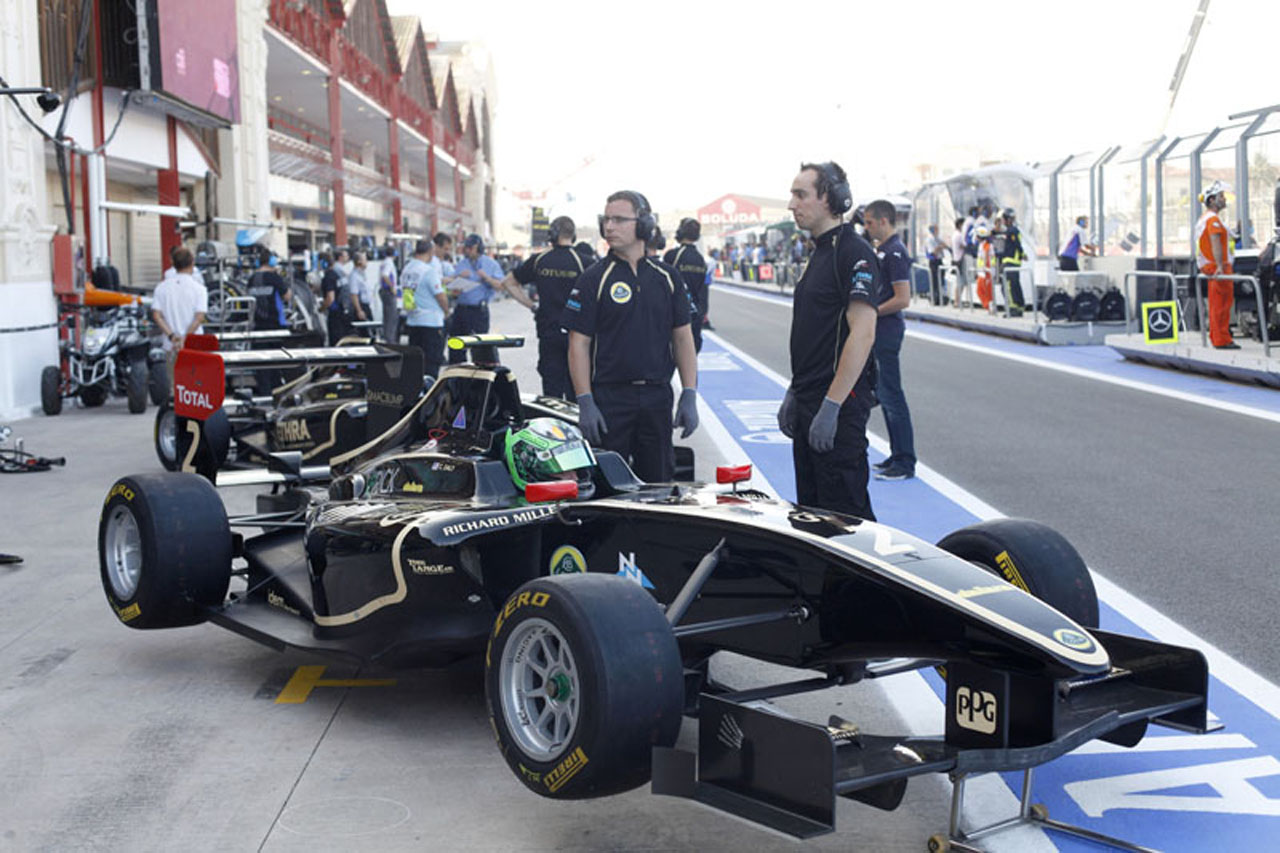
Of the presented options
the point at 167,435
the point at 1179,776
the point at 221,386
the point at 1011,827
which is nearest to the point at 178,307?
the point at 167,435

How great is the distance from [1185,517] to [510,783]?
5711 millimetres

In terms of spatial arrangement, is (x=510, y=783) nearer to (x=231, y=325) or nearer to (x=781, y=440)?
(x=781, y=440)

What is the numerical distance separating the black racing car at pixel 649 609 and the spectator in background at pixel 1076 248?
21.3 metres

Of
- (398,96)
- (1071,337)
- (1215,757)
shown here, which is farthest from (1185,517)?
(398,96)

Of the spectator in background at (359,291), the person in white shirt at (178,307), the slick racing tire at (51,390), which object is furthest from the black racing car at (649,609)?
the spectator in background at (359,291)

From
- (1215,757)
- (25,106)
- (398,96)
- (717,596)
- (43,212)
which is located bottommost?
(1215,757)

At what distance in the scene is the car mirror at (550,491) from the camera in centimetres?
485

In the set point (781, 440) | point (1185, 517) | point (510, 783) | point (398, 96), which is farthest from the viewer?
point (398, 96)

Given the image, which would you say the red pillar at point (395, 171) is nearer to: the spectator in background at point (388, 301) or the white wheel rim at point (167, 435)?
the spectator in background at point (388, 301)

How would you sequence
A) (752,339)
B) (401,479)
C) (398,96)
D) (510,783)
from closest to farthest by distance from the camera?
1. (510,783)
2. (401,479)
3. (752,339)
4. (398,96)

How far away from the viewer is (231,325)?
20.2 m

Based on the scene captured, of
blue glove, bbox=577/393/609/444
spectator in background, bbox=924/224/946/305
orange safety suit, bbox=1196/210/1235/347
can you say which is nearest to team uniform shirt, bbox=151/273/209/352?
blue glove, bbox=577/393/609/444

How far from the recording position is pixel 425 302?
1656 cm

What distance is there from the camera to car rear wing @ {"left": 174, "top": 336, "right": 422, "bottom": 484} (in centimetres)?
805
